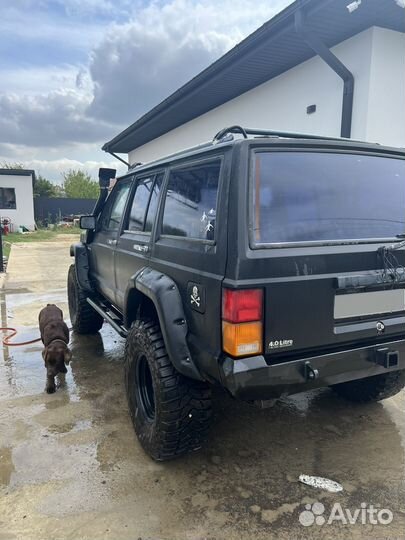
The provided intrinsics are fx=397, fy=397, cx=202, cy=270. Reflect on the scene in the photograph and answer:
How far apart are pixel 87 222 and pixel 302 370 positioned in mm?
3157

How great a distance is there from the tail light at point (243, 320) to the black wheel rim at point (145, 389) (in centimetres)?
101

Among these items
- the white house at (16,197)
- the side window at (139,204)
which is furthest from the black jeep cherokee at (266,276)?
the white house at (16,197)

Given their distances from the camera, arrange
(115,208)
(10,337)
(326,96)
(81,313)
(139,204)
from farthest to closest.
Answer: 1. (326,96)
2. (10,337)
3. (81,313)
4. (115,208)
5. (139,204)

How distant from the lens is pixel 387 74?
17.6 feet

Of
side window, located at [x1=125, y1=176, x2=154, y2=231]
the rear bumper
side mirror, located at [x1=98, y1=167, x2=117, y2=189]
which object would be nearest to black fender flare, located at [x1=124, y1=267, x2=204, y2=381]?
the rear bumper

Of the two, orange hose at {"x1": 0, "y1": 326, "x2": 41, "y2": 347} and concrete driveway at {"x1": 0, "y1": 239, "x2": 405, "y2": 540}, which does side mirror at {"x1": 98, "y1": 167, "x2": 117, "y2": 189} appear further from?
concrete driveway at {"x1": 0, "y1": 239, "x2": 405, "y2": 540}

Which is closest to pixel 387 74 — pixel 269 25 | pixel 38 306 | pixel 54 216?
pixel 269 25

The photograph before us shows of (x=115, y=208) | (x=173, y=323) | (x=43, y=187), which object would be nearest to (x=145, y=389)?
(x=173, y=323)

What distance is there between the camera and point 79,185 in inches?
1682

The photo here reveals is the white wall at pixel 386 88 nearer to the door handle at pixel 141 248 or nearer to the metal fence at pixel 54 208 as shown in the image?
the door handle at pixel 141 248

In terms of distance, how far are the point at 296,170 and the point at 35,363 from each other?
A: 3445mm

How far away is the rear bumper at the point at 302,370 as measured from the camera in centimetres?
187

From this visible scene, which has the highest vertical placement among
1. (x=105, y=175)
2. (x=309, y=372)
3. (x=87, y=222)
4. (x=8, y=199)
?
(x=8, y=199)

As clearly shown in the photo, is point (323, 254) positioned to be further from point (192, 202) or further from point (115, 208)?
point (115, 208)
